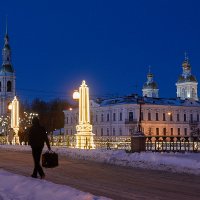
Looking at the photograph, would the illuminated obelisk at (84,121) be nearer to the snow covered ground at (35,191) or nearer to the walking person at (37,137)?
the walking person at (37,137)

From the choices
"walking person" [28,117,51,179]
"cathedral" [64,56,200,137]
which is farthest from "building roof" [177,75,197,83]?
"walking person" [28,117,51,179]

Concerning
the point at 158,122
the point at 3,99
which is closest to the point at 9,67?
the point at 3,99

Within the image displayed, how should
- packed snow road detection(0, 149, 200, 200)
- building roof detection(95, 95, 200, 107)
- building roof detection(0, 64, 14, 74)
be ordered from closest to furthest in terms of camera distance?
packed snow road detection(0, 149, 200, 200)
building roof detection(95, 95, 200, 107)
building roof detection(0, 64, 14, 74)

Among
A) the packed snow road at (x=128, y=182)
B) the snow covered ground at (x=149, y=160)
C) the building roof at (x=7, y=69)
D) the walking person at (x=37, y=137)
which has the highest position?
the building roof at (x=7, y=69)

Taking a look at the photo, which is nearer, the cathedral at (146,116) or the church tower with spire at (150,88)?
the cathedral at (146,116)

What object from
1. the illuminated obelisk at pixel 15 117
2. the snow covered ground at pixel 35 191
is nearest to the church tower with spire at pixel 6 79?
the illuminated obelisk at pixel 15 117

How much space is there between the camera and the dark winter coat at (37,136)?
15773mm

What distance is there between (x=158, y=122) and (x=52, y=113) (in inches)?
1683

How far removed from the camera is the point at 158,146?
104 ft

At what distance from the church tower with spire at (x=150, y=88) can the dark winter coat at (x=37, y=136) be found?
408 feet

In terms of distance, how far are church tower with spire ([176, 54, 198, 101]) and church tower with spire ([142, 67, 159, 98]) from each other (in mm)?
6384

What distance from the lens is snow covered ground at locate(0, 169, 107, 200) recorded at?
11.0m

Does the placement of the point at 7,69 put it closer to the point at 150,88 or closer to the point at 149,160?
the point at 150,88

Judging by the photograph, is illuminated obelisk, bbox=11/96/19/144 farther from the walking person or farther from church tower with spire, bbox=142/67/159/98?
church tower with spire, bbox=142/67/159/98
